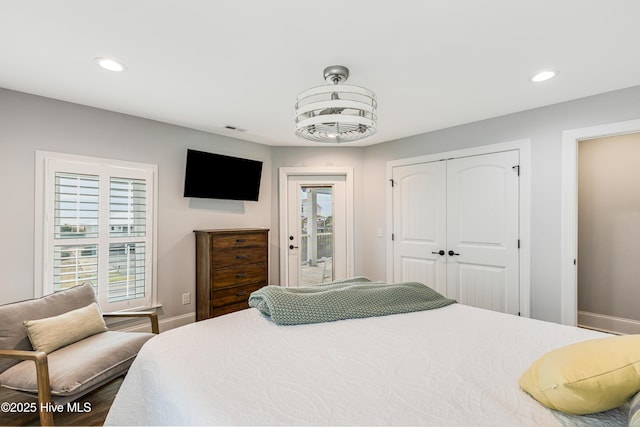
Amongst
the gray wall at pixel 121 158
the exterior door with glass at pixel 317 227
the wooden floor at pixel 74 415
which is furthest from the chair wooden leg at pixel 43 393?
the exterior door with glass at pixel 317 227

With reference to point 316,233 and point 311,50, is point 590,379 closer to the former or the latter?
point 311,50

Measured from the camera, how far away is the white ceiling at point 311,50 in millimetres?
1564

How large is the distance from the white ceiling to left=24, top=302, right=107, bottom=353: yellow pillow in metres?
1.71

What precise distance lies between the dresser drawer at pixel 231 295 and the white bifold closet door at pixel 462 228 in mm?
1899

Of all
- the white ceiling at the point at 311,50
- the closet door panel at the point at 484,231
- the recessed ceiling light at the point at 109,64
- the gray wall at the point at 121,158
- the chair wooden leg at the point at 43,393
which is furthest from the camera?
the closet door panel at the point at 484,231

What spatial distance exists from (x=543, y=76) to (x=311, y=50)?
5.62ft

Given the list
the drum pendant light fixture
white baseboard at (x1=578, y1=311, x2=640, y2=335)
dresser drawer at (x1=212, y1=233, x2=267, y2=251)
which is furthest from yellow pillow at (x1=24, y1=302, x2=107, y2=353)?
white baseboard at (x1=578, y1=311, x2=640, y2=335)

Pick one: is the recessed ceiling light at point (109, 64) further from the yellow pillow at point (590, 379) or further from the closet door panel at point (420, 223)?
the closet door panel at point (420, 223)

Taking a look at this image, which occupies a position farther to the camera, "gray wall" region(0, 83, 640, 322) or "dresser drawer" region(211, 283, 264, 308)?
"dresser drawer" region(211, 283, 264, 308)

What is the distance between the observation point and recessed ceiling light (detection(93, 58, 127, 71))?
2.07 meters

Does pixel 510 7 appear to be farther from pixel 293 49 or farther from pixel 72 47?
pixel 72 47

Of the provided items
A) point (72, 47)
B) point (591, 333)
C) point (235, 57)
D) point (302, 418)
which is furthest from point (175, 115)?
point (591, 333)

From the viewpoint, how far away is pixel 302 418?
96cm

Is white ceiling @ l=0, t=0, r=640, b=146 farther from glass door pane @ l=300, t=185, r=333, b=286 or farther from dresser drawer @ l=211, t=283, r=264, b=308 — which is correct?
dresser drawer @ l=211, t=283, r=264, b=308
